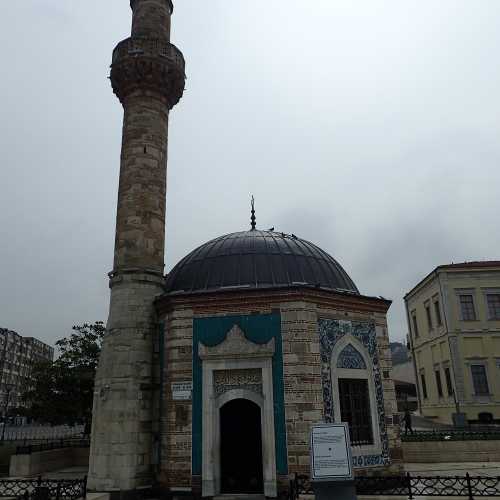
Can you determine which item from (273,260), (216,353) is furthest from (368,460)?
(273,260)

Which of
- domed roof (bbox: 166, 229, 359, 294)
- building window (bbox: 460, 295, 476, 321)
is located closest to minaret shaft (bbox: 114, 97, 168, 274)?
domed roof (bbox: 166, 229, 359, 294)

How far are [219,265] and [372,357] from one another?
4856 millimetres

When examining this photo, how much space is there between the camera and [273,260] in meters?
13.5

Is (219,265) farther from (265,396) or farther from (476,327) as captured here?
(476,327)

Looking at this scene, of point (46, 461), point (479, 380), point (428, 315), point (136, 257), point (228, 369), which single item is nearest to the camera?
point (228, 369)

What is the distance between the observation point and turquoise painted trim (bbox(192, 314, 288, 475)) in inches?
430

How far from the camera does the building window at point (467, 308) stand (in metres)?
24.9

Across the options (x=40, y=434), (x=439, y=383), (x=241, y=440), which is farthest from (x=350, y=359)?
(x=40, y=434)

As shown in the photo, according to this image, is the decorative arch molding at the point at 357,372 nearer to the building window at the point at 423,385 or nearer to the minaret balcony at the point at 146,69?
the minaret balcony at the point at 146,69

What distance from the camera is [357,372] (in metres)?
12.3

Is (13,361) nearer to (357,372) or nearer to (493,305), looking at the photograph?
(493,305)

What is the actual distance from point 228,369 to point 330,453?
14.9 feet

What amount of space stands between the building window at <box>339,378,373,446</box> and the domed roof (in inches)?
104

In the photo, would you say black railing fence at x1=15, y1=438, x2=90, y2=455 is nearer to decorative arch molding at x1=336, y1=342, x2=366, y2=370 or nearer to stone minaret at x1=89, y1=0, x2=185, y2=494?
stone minaret at x1=89, y1=0, x2=185, y2=494
